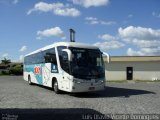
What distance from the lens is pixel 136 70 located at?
159ft

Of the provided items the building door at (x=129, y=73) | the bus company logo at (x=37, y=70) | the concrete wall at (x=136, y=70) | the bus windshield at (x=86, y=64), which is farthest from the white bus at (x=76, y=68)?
the building door at (x=129, y=73)

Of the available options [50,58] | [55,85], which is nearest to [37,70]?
[50,58]

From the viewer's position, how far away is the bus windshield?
63.7 ft

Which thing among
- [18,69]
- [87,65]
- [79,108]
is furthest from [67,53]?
[18,69]

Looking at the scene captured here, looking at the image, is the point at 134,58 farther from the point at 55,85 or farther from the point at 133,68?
the point at 55,85

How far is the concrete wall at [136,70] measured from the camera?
158 feet

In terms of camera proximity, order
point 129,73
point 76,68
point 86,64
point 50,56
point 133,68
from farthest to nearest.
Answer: point 129,73
point 133,68
point 50,56
point 86,64
point 76,68

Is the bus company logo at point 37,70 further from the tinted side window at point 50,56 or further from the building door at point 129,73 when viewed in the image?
the building door at point 129,73

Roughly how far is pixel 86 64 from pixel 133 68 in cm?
2996

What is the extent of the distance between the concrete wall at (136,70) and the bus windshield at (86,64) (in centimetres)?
2835

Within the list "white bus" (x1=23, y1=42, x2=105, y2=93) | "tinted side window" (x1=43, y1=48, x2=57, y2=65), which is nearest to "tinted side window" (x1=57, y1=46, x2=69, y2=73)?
"white bus" (x1=23, y1=42, x2=105, y2=93)

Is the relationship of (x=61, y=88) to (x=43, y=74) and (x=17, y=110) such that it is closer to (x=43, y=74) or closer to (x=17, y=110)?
(x=43, y=74)

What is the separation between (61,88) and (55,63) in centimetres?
Result: 199

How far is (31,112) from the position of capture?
12.9 meters
